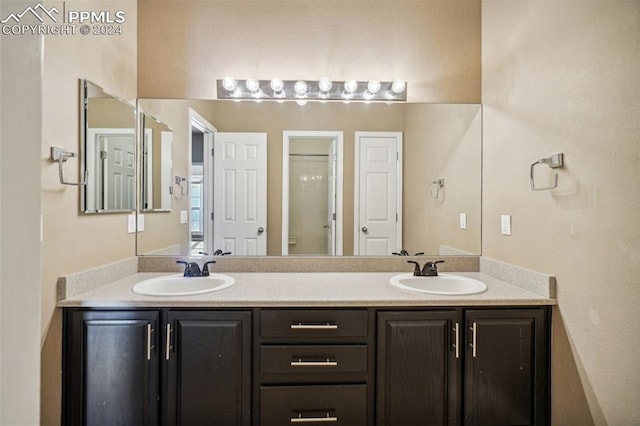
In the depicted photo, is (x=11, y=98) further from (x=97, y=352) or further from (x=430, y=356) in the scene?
(x=430, y=356)

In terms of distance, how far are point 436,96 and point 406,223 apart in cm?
88

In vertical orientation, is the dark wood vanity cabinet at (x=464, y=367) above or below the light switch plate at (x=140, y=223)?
below

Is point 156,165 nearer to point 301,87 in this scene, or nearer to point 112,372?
point 301,87

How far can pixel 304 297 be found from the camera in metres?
1.51

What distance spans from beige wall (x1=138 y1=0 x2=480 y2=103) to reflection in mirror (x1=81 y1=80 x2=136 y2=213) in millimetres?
332

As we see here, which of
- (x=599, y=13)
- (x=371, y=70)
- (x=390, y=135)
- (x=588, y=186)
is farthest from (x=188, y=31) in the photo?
(x=588, y=186)

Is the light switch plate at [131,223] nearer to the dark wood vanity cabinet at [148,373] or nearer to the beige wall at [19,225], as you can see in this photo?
the dark wood vanity cabinet at [148,373]

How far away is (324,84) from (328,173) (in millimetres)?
573

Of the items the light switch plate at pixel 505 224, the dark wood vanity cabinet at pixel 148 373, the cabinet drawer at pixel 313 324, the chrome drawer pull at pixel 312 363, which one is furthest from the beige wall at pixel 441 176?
the dark wood vanity cabinet at pixel 148 373

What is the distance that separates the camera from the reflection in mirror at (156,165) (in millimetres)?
2043

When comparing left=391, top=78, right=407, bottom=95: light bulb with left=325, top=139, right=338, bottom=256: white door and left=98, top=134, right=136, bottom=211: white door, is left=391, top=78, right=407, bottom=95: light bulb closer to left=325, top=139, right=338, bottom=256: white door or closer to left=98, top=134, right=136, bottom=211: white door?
left=325, top=139, right=338, bottom=256: white door

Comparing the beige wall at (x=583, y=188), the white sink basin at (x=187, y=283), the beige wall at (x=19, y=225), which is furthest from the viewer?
the white sink basin at (x=187, y=283)

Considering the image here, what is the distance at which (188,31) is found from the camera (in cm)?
203

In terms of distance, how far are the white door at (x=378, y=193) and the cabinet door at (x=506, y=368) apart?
75 cm
